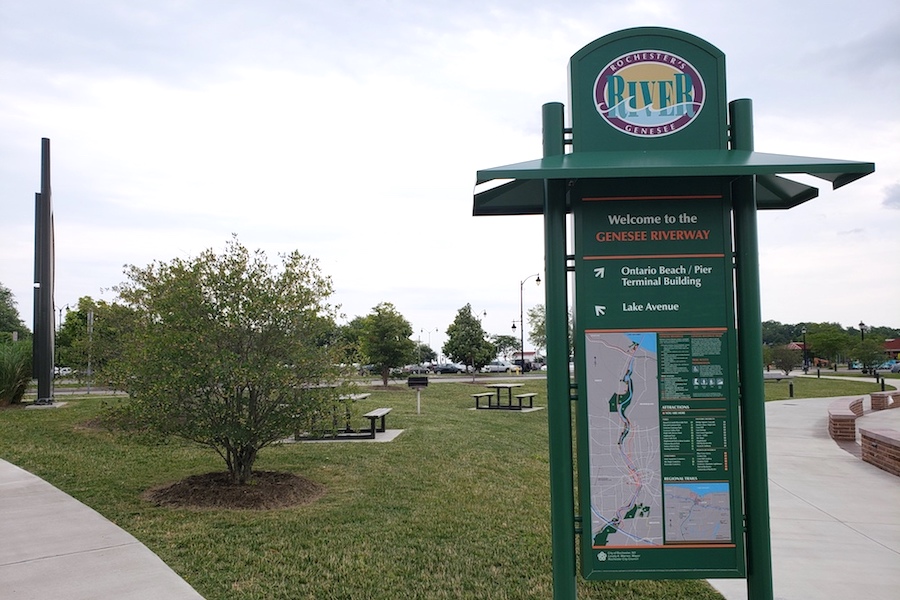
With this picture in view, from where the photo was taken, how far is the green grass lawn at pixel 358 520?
4.94 metres

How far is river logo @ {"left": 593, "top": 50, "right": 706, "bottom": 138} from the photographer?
13.4 feet

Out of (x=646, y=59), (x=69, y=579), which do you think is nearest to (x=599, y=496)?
(x=646, y=59)

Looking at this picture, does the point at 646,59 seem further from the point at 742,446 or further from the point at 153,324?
the point at 153,324

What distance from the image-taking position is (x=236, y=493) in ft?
25.0

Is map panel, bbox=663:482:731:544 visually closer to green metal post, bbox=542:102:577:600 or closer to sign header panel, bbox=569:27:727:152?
green metal post, bbox=542:102:577:600

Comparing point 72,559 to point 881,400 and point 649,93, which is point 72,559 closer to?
point 649,93

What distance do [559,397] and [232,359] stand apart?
15.6ft

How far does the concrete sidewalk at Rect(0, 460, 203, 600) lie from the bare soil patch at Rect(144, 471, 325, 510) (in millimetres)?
960

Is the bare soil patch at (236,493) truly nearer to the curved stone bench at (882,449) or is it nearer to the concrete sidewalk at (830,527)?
the concrete sidewalk at (830,527)

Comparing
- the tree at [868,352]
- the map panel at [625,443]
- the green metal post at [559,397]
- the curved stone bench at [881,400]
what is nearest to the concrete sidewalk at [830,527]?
the map panel at [625,443]

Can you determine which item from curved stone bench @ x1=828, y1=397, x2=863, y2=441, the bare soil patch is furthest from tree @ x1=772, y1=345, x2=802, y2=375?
the bare soil patch

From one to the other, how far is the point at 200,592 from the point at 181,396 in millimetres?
3155

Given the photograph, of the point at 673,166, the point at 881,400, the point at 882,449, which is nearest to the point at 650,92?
the point at 673,166

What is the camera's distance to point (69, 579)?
493cm
